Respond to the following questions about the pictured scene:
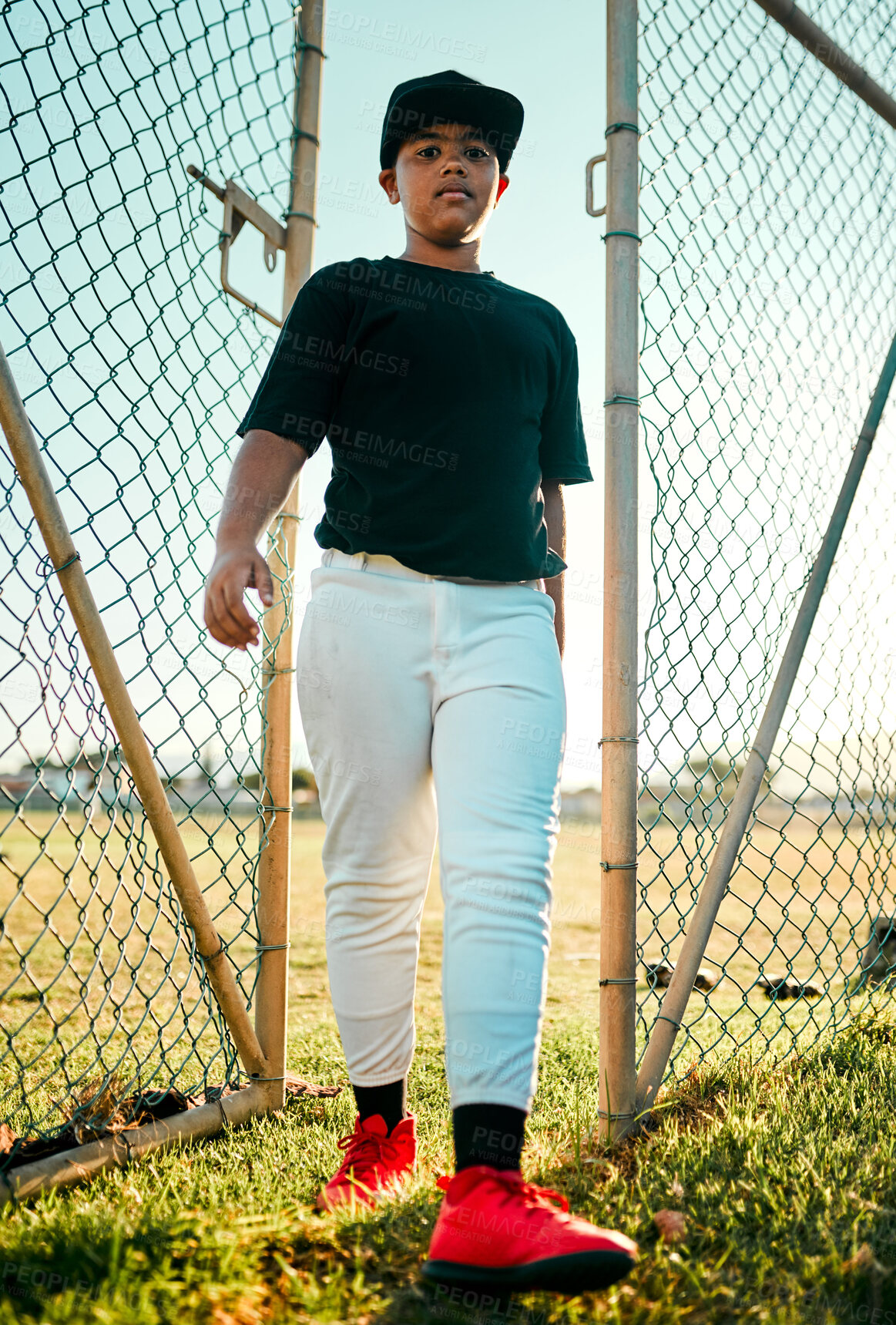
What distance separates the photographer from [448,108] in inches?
69.7

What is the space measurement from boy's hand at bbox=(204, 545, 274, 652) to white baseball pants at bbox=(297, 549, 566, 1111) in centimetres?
18

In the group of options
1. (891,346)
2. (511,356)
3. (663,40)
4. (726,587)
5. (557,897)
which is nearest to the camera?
(511,356)

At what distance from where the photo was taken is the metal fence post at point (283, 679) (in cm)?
229

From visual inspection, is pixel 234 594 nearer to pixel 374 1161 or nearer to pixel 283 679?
pixel 283 679

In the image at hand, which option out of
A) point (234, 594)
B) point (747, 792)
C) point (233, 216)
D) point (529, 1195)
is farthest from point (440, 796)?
point (233, 216)

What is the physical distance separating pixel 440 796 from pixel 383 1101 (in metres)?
0.62

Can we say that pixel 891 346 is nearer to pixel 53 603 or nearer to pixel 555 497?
pixel 555 497

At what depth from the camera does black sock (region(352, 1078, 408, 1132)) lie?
1708mm

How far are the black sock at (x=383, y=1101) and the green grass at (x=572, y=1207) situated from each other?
12 cm

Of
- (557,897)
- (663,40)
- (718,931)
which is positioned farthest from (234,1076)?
(557,897)

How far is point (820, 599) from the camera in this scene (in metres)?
2.53

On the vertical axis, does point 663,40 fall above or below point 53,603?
above

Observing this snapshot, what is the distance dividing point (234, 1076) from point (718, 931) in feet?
16.0

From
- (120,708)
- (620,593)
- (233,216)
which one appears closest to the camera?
(120,708)
